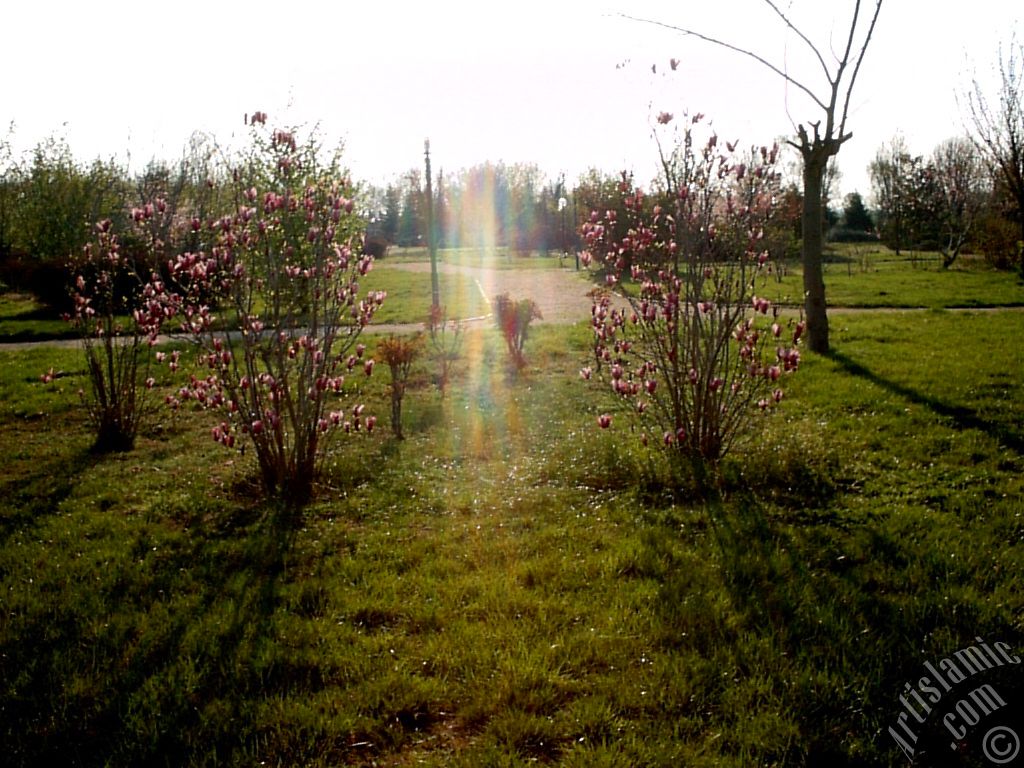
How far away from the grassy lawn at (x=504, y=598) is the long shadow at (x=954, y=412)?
0.12ft

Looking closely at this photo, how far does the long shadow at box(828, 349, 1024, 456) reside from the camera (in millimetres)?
6080

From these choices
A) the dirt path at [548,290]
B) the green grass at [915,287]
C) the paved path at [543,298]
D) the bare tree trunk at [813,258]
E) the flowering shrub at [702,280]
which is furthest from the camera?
Answer: the dirt path at [548,290]

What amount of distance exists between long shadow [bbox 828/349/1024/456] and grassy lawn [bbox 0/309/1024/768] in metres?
0.04

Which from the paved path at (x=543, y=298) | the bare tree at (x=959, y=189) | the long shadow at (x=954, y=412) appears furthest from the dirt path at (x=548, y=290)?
the bare tree at (x=959, y=189)

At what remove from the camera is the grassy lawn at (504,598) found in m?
2.65

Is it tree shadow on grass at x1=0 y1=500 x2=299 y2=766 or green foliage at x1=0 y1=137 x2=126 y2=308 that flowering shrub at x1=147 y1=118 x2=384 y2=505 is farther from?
green foliage at x1=0 y1=137 x2=126 y2=308

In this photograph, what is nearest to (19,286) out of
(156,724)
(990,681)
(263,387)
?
(263,387)

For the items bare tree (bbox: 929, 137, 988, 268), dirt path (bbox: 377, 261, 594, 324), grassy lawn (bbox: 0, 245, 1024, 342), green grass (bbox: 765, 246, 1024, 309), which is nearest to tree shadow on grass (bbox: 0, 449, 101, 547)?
dirt path (bbox: 377, 261, 594, 324)

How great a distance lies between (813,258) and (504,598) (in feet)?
26.8

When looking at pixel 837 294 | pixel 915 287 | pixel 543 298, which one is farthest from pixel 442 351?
pixel 915 287

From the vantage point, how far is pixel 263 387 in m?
5.63

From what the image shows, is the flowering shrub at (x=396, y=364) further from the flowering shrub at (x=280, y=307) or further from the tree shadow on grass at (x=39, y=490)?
the tree shadow on grass at (x=39, y=490)

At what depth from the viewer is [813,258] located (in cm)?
1033

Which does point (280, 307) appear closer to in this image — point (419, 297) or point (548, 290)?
point (419, 297)
